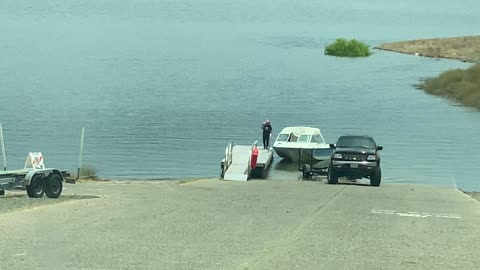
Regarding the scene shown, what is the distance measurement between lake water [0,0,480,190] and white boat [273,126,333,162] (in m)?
0.79

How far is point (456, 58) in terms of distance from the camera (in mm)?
106188

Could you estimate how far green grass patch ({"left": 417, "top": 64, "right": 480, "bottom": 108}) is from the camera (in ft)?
244

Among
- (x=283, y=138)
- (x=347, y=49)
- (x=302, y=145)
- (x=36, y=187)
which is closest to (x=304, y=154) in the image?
(x=302, y=145)

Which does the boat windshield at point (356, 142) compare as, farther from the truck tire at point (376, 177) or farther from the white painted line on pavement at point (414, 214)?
the white painted line on pavement at point (414, 214)

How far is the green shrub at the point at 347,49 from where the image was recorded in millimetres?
108000

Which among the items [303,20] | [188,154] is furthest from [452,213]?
[303,20]

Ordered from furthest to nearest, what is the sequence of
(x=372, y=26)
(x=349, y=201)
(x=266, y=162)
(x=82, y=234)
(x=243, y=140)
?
(x=372, y=26) < (x=243, y=140) < (x=266, y=162) < (x=349, y=201) < (x=82, y=234)

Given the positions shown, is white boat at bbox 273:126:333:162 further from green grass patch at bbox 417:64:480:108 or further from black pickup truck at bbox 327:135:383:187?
green grass patch at bbox 417:64:480:108

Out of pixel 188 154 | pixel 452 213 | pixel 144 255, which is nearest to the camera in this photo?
pixel 144 255

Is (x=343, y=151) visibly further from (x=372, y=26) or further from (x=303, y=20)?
(x=303, y=20)

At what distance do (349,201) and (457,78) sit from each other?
58896 millimetres

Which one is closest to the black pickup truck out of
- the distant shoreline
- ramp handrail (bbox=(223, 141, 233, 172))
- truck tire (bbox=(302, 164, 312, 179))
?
truck tire (bbox=(302, 164, 312, 179))

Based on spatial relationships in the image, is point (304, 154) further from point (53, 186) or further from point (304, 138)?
point (53, 186)

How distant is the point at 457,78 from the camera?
7775 cm
